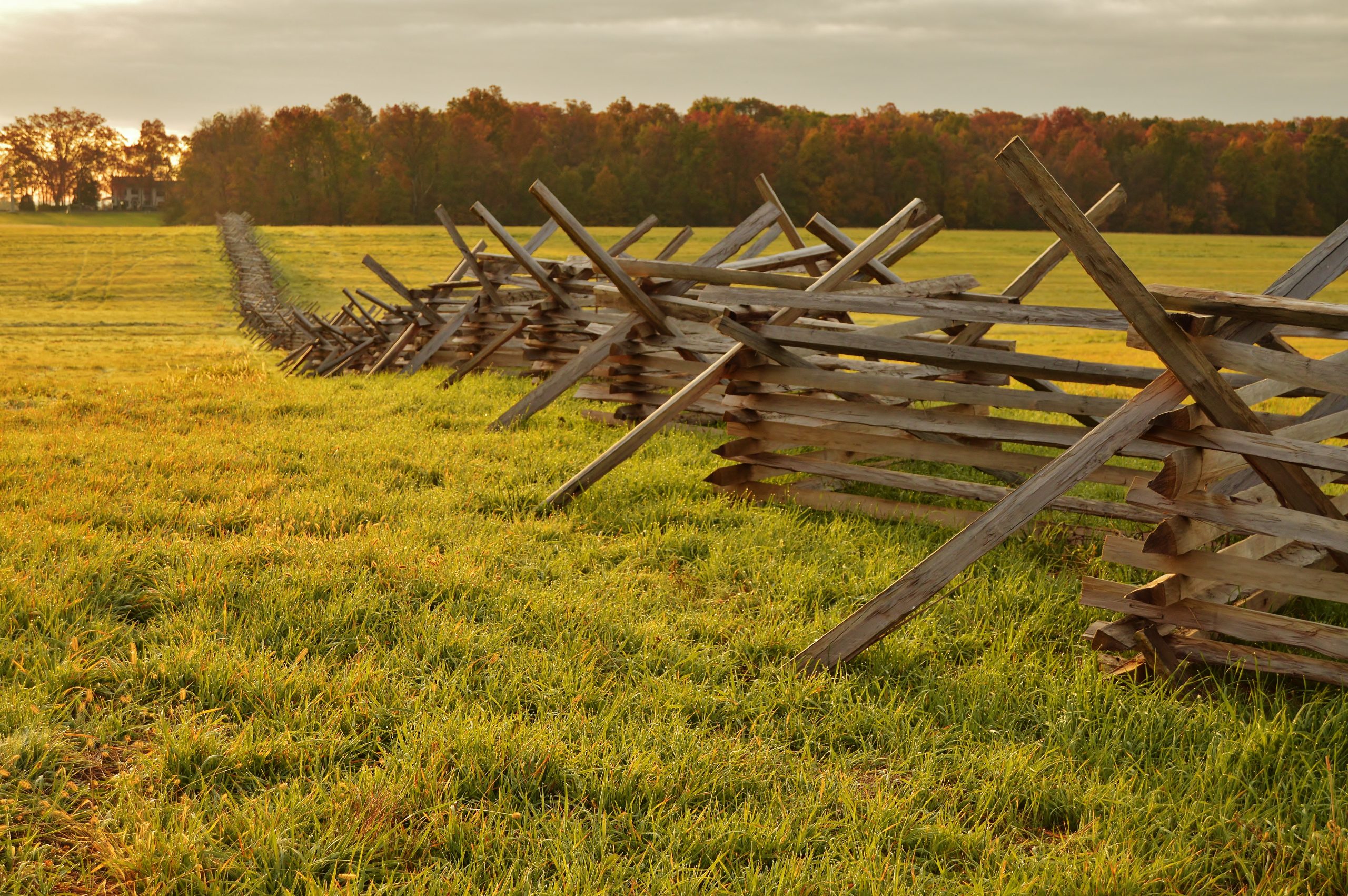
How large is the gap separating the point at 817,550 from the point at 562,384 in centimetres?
309

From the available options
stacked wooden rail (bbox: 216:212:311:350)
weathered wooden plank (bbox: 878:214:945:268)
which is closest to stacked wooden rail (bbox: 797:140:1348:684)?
weathered wooden plank (bbox: 878:214:945:268)

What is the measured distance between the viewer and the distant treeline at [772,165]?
207 feet

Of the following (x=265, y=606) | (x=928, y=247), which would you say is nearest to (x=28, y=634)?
(x=265, y=606)

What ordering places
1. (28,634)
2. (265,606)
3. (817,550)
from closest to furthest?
(28,634) → (265,606) → (817,550)

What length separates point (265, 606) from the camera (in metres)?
3.47

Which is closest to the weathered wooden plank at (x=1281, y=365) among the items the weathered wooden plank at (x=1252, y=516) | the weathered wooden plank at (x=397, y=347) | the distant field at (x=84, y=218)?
the weathered wooden plank at (x=1252, y=516)

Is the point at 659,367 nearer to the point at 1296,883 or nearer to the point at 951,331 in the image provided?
the point at 951,331

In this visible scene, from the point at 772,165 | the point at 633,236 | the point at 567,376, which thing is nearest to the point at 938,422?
the point at 567,376

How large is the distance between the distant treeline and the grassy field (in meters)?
59.3

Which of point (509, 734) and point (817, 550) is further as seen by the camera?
point (817, 550)

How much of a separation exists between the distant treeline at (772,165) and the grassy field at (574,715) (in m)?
59.3

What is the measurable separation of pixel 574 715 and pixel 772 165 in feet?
230

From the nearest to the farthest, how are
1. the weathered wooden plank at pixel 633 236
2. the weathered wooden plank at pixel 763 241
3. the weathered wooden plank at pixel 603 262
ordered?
the weathered wooden plank at pixel 603 262 → the weathered wooden plank at pixel 763 241 → the weathered wooden plank at pixel 633 236

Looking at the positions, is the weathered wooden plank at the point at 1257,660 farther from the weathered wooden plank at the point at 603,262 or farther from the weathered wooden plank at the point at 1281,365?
the weathered wooden plank at the point at 603,262
